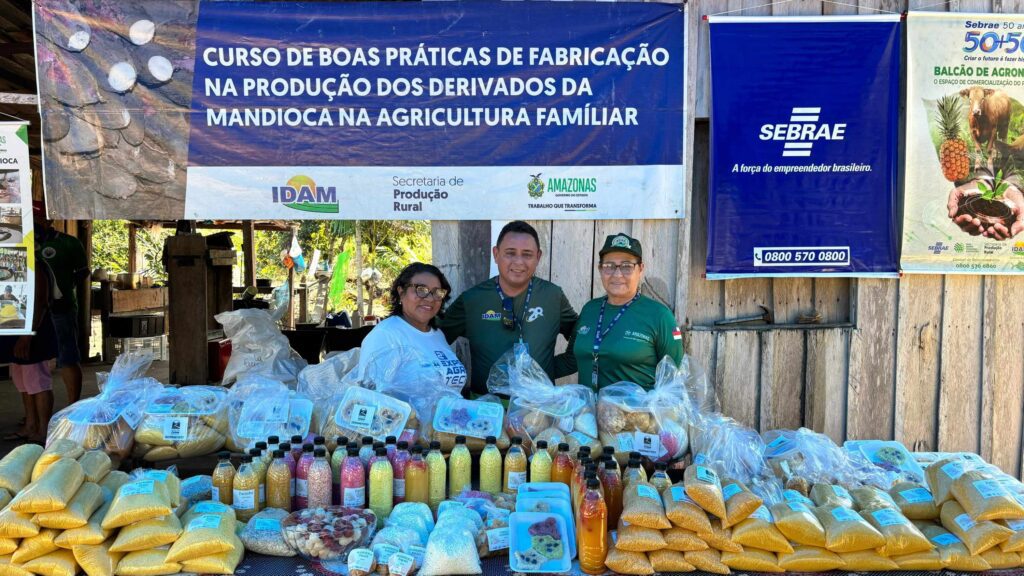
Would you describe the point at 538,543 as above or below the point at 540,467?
below

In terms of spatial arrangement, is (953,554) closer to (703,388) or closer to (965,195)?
(703,388)

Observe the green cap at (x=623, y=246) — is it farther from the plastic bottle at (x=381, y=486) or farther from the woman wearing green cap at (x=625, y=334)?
the plastic bottle at (x=381, y=486)

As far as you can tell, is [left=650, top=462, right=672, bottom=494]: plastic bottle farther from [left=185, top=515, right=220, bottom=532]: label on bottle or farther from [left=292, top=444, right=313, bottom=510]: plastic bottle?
[left=185, top=515, right=220, bottom=532]: label on bottle

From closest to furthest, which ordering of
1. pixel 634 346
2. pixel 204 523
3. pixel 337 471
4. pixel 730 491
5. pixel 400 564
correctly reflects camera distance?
pixel 400 564
pixel 204 523
pixel 730 491
pixel 337 471
pixel 634 346

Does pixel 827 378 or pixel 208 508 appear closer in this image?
pixel 208 508

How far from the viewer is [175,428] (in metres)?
2.95

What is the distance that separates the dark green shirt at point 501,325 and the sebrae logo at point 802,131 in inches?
63.4

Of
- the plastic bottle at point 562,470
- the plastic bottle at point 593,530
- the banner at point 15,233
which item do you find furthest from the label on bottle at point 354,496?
the banner at point 15,233

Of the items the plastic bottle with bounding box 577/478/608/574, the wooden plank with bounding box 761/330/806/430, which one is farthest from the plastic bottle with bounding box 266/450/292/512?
the wooden plank with bounding box 761/330/806/430

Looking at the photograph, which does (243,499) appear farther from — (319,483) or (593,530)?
(593,530)

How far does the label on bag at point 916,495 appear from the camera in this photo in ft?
8.48

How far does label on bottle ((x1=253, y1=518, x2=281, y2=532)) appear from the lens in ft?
7.89

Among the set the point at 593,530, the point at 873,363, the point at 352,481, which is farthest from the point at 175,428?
the point at 873,363

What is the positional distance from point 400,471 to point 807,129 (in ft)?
10.0
